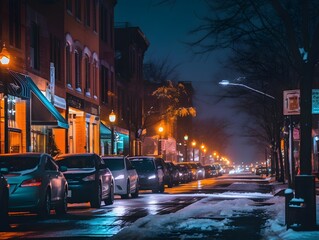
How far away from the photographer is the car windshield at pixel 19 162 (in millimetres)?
17406

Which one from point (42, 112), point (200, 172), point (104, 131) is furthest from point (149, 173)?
point (200, 172)

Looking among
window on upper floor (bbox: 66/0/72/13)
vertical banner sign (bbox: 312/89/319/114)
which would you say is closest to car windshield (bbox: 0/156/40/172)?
vertical banner sign (bbox: 312/89/319/114)

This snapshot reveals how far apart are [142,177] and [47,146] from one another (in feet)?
17.3

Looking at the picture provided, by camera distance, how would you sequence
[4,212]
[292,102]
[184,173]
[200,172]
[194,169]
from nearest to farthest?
[4,212]
[292,102]
[184,173]
[194,169]
[200,172]

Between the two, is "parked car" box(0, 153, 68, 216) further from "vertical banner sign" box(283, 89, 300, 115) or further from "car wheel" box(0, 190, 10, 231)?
"vertical banner sign" box(283, 89, 300, 115)

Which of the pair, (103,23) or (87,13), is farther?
(103,23)

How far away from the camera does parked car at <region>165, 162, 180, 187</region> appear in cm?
4080

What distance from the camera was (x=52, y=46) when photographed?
3428 centimetres

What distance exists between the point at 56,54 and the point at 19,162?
18.1 meters

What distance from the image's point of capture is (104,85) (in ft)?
155

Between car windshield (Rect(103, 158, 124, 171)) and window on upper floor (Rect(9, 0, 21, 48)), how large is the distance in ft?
21.0

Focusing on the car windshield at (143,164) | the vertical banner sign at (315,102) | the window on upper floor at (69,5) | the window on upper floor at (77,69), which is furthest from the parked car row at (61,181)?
the window on upper floor at (69,5)

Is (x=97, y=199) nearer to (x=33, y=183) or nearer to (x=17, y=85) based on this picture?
(x=33, y=183)

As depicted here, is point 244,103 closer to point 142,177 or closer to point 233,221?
point 142,177
